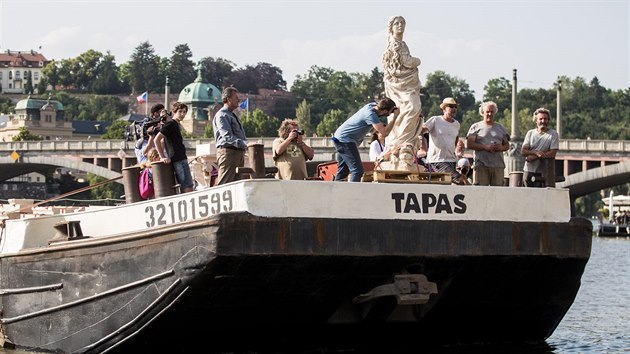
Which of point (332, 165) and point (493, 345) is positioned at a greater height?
point (332, 165)

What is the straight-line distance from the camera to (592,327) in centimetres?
2403

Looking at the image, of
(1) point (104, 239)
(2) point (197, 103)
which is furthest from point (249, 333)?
(2) point (197, 103)

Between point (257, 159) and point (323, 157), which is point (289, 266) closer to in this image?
point (257, 159)

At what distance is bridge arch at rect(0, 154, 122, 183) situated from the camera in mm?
93806

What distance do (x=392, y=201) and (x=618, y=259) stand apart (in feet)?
142

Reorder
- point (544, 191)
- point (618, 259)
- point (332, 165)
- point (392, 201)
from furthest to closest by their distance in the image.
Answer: point (618, 259)
point (332, 165)
point (544, 191)
point (392, 201)

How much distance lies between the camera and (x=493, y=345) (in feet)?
59.6

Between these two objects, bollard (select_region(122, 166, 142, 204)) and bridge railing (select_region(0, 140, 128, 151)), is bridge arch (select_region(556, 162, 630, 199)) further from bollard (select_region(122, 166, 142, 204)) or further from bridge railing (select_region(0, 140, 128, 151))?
bollard (select_region(122, 166, 142, 204))

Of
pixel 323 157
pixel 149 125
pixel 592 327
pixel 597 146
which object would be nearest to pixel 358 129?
pixel 149 125

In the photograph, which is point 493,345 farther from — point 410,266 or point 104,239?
point 104,239

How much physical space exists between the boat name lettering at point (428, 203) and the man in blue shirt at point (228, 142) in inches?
69.2

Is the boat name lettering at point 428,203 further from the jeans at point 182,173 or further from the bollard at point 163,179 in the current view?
the bollard at point 163,179

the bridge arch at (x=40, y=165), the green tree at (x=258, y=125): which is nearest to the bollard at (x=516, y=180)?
the bridge arch at (x=40, y=165)

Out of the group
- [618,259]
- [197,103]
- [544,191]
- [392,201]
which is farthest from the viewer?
[197,103]
